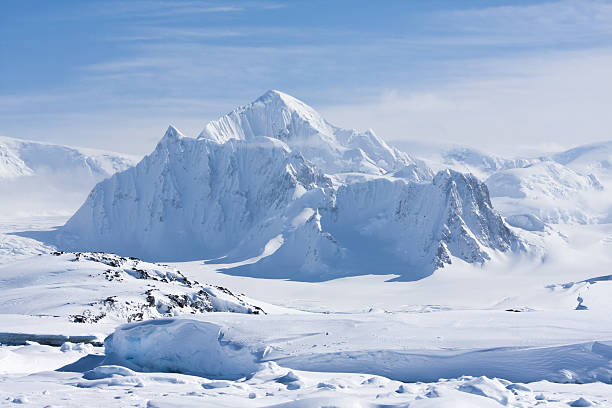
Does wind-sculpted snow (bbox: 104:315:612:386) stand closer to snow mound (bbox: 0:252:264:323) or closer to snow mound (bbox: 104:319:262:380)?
snow mound (bbox: 104:319:262:380)

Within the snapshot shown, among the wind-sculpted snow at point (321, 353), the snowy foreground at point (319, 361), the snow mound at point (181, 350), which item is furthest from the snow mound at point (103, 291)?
the wind-sculpted snow at point (321, 353)

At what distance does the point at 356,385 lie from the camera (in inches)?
883

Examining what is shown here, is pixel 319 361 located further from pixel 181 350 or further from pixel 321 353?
pixel 181 350

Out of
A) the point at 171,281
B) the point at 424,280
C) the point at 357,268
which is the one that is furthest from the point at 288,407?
the point at 357,268

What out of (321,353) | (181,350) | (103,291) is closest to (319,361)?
(321,353)

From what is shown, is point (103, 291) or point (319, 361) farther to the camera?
point (103, 291)

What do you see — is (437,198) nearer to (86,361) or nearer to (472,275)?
(472,275)

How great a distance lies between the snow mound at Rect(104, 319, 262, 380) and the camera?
25.4 metres

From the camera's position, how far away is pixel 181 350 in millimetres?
26719

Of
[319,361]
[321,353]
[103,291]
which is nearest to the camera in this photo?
[319,361]

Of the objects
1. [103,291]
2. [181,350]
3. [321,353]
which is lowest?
[103,291]

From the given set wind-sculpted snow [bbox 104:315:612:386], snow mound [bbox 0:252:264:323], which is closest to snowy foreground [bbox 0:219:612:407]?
wind-sculpted snow [bbox 104:315:612:386]

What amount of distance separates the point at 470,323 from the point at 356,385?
250 inches

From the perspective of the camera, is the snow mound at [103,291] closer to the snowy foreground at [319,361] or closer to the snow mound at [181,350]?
the snowy foreground at [319,361]
